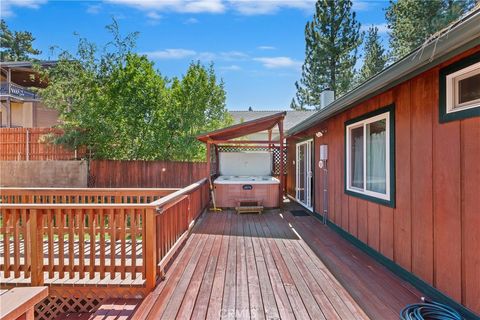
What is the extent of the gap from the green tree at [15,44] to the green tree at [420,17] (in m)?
26.4

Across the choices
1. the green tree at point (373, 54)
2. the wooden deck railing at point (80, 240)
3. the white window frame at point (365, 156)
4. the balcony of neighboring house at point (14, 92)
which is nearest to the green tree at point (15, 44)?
the balcony of neighboring house at point (14, 92)

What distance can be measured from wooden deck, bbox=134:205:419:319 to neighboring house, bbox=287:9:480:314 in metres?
0.35

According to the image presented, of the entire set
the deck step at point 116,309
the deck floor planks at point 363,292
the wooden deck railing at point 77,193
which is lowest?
the deck step at point 116,309

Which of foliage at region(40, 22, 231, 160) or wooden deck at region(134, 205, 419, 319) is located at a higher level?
foliage at region(40, 22, 231, 160)

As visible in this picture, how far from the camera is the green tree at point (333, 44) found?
1470 centimetres

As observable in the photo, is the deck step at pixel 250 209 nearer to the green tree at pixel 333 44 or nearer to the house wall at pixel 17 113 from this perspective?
the green tree at pixel 333 44

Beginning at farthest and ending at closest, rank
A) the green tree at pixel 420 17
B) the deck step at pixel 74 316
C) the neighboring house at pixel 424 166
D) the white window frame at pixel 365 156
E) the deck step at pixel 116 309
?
the green tree at pixel 420 17
the white window frame at pixel 365 156
the deck step at pixel 74 316
the deck step at pixel 116 309
the neighboring house at pixel 424 166

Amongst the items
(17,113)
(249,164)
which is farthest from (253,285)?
(17,113)

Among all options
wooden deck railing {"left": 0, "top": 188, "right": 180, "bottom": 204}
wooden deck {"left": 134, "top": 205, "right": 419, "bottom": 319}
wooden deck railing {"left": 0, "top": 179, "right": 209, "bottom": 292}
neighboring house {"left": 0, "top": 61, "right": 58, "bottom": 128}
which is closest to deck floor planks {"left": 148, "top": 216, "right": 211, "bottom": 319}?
wooden deck {"left": 134, "top": 205, "right": 419, "bottom": 319}

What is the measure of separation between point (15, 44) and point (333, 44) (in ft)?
83.7

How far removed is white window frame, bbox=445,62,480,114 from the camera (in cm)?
219

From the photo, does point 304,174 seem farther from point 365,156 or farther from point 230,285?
point 230,285

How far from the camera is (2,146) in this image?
10477mm

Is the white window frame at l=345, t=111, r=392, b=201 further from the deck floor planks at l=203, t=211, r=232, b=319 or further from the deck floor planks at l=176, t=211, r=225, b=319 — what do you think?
the deck floor planks at l=176, t=211, r=225, b=319
